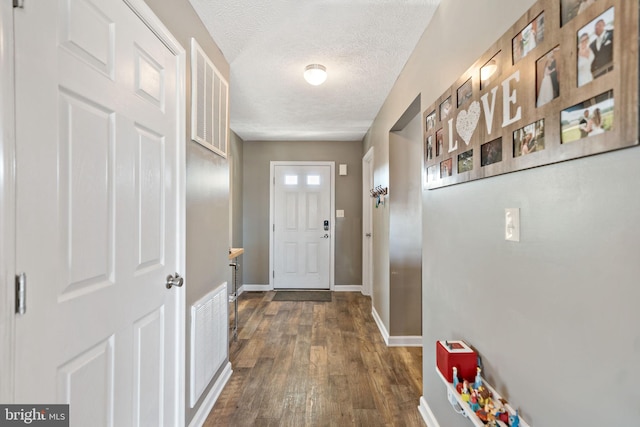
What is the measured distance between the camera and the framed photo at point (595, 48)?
0.65 m

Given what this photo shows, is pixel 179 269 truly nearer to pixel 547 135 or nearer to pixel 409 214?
pixel 547 135

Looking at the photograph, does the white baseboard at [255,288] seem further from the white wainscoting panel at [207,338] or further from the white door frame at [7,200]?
the white door frame at [7,200]

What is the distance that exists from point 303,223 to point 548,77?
13.6ft

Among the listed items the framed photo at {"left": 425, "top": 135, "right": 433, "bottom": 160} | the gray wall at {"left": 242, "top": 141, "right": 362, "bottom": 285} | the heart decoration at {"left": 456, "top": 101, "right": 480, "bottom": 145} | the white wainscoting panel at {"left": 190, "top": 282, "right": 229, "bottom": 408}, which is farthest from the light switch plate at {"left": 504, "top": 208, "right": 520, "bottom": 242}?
the gray wall at {"left": 242, "top": 141, "right": 362, "bottom": 285}

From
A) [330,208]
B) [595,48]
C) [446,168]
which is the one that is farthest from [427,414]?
[330,208]

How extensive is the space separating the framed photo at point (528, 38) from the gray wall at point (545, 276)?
0.28 ft

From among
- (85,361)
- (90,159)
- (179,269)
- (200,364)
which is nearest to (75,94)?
(90,159)

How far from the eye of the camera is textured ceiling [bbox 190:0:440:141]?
5.60 feet

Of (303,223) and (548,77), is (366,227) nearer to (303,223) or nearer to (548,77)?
(303,223)

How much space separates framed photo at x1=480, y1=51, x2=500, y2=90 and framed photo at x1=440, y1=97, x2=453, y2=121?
0.28m

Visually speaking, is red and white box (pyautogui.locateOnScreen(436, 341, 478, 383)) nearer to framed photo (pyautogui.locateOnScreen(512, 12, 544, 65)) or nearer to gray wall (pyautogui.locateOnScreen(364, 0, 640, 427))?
gray wall (pyautogui.locateOnScreen(364, 0, 640, 427))

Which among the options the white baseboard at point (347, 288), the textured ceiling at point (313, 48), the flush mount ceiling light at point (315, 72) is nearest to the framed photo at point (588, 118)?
the textured ceiling at point (313, 48)

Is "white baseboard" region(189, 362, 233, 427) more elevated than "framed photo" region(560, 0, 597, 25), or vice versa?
"framed photo" region(560, 0, 597, 25)

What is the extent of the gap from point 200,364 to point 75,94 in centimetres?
148
